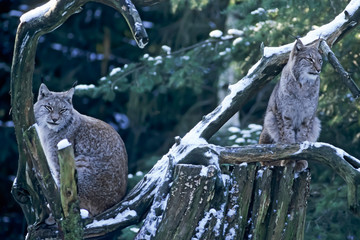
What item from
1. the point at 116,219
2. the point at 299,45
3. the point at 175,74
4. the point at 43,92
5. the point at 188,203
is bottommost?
the point at 116,219

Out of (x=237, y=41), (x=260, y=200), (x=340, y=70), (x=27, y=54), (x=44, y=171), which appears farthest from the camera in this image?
(x=237, y=41)

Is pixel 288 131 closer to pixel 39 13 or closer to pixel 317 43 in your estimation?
pixel 317 43

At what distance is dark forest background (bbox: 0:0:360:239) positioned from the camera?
8.47 metres

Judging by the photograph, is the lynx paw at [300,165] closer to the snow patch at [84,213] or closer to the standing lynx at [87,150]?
the standing lynx at [87,150]

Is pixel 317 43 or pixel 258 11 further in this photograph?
pixel 258 11

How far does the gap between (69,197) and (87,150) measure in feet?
4.46

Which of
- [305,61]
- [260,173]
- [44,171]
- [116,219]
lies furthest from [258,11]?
[44,171]

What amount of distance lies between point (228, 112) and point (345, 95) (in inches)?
114

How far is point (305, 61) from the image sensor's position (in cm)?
611

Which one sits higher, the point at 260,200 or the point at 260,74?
the point at 260,74

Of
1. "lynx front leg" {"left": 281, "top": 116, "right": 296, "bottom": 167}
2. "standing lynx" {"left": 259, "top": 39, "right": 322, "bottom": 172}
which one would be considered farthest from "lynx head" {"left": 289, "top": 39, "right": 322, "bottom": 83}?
"lynx front leg" {"left": 281, "top": 116, "right": 296, "bottom": 167}

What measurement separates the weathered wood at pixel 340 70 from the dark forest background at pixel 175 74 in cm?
218

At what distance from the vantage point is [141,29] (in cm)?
513

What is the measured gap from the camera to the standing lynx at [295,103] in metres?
6.18
